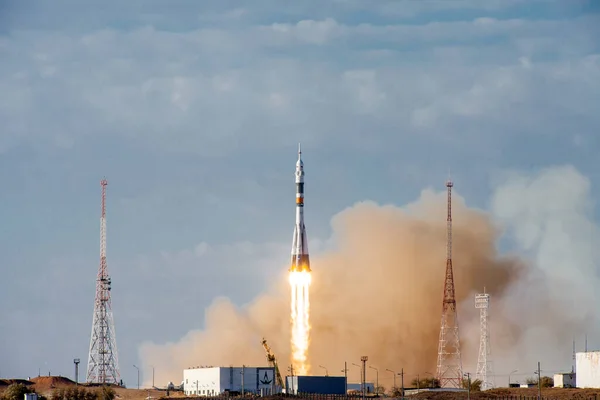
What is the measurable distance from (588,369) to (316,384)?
3441 centimetres

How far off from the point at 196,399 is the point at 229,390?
12247 millimetres

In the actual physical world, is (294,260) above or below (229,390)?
above

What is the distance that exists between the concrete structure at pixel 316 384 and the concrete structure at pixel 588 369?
97.9ft

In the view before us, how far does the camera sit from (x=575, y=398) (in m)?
176

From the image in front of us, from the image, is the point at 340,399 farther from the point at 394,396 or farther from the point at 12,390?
the point at 12,390

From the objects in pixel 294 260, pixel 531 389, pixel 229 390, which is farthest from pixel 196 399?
pixel 531 389

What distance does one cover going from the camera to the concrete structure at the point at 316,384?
194125mm

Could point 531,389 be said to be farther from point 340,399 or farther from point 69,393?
point 69,393

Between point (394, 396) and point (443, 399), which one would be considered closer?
point (443, 399)

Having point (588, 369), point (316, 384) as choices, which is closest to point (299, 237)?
point (316, 384)

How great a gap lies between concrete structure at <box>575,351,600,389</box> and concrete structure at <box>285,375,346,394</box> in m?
29.8

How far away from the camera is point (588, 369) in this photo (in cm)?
18975

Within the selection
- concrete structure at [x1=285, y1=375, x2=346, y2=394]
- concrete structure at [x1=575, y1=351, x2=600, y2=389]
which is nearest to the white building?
concrete structure at [x1=285, y1=375, x2=346, y2=394]

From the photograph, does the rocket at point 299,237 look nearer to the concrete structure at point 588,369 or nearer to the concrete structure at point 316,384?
the concrete structure at point 316,384
